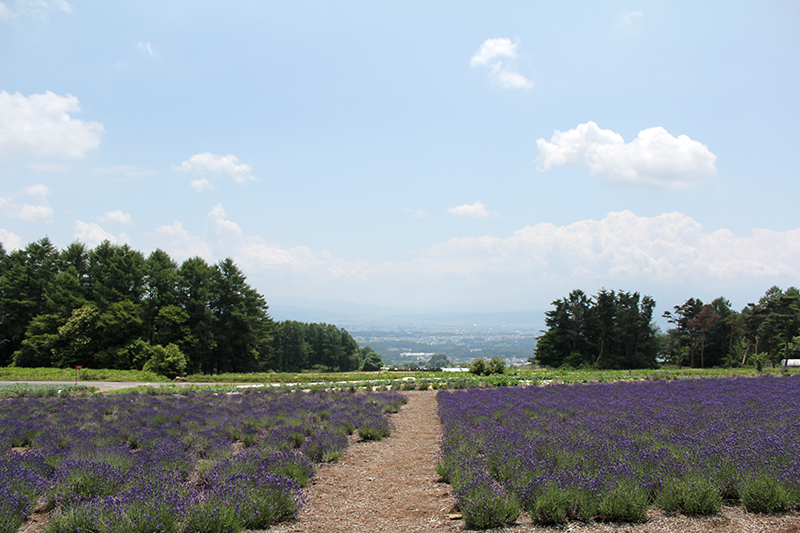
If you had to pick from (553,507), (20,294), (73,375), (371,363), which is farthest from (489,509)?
(371,363)

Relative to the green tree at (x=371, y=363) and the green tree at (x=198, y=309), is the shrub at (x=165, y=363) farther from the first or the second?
the green tree at (x=371, y=363)

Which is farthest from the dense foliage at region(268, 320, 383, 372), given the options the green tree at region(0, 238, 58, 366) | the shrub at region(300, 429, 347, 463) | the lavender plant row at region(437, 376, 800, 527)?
the lavender plant row at region(437, 376, 800, 527)

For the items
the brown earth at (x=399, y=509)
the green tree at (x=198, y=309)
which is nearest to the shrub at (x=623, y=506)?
the brown earth at (x=399, y=509)

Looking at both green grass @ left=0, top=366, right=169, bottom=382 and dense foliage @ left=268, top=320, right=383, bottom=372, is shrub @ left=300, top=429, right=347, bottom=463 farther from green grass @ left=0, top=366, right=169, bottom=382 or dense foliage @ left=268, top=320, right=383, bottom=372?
dense foliage @ left=268, top=320, right=383, bottom=372

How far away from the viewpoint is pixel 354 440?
11977 millimetres

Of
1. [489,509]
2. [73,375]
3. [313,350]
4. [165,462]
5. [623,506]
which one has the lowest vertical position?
[313,350]

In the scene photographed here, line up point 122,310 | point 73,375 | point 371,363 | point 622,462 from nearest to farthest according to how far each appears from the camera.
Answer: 1. point 622,462
2. point 73,375
3. point 122,310
4. point 371,363

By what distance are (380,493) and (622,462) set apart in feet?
13.5

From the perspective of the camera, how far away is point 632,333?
57000mm

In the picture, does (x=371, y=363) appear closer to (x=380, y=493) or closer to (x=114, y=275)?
(x=114, y=275)

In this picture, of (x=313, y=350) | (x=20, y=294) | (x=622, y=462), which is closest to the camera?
(x=622, y=462)

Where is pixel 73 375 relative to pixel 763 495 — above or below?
below

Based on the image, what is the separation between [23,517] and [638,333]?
65.6 metres

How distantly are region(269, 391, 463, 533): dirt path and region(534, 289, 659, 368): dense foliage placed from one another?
51791 mm
